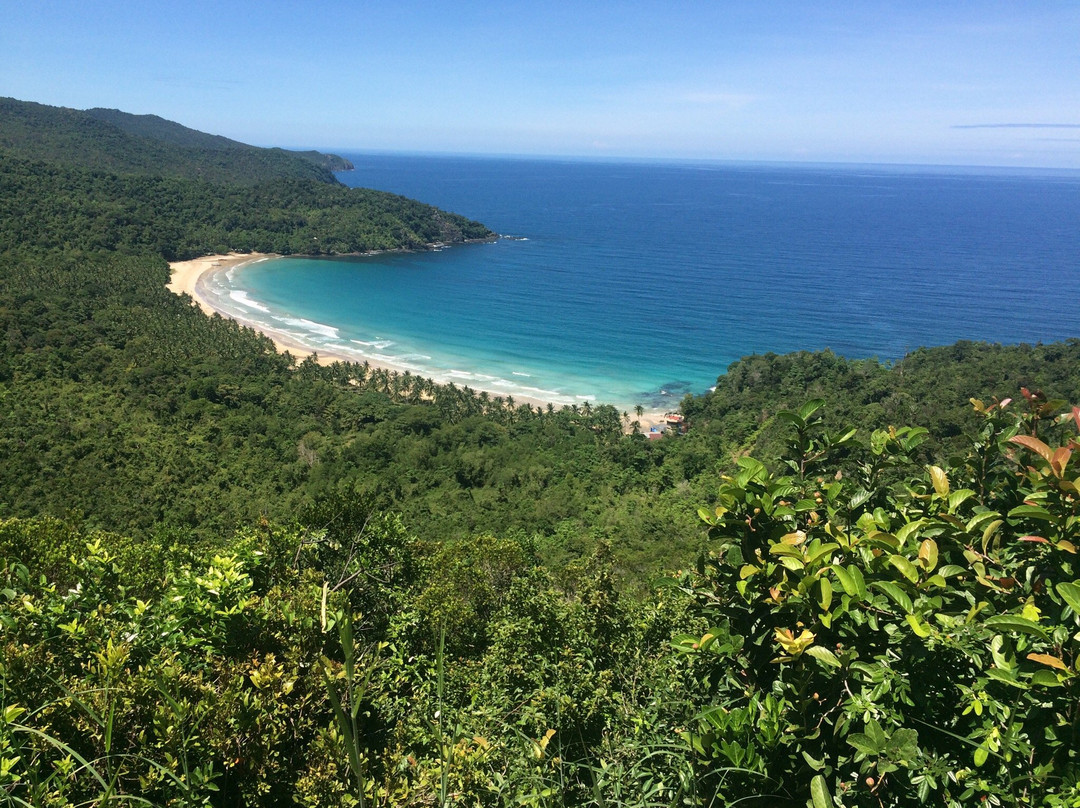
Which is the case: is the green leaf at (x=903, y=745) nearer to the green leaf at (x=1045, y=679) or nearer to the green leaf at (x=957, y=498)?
the green leaf at (x=1045, y=679)

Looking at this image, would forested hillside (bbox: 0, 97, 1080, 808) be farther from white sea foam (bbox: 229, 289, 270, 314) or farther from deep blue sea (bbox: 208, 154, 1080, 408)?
white sea foam (bbox: 229, 289, 270, 314)

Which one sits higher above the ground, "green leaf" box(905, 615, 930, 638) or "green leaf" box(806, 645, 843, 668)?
"green leaf" box(905, 615, 930, 638)

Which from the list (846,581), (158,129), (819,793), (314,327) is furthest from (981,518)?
(158,129)

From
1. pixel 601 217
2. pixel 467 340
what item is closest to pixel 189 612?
pixel 467 340

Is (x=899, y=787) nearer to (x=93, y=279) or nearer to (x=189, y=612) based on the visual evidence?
(x=189, y=612)

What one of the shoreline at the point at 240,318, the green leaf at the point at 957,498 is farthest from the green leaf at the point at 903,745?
the shoreline at the point at 240,318

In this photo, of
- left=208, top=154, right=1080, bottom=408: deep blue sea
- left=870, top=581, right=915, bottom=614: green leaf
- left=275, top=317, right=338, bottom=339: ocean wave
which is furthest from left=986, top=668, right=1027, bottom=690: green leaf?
left=275, top=317, right=338, bottom=339: ocean wave

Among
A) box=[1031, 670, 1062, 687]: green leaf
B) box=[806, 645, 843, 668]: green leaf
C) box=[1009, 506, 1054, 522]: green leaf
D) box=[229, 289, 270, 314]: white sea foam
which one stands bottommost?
box=[229, 289, 270, 314]: white sea foam

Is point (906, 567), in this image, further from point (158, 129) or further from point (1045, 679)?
point (158, 129)
